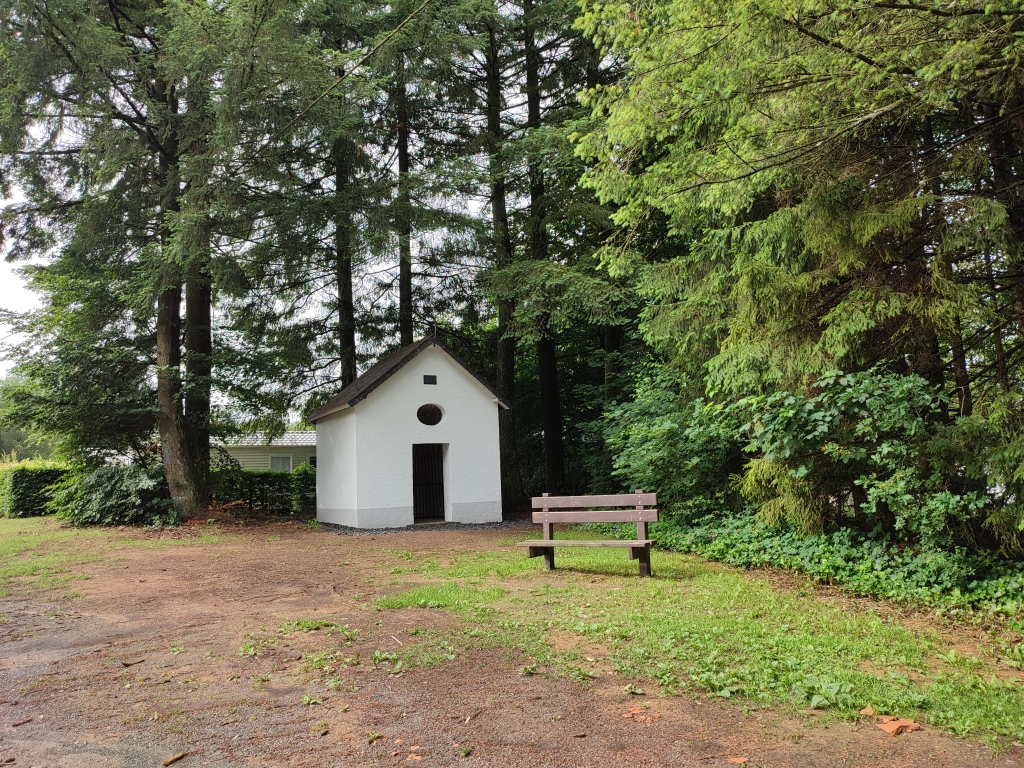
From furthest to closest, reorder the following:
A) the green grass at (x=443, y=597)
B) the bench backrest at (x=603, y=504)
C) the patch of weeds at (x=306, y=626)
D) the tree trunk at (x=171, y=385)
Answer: the tree trunk at (x=171, y=385) < the bench backrest at (x=603, y=504) < the green grass at (x=443, y=597) < the patch of weeds at (x=306, y=626)

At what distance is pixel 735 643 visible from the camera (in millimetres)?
5074

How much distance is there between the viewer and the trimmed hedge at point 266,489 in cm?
1881

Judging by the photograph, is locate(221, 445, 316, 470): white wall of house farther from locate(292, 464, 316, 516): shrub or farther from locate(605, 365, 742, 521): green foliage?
locate(605, 365, 742, 521): green foliage

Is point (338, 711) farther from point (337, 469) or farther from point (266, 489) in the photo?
point (266, 489)

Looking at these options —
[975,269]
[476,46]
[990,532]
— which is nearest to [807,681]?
[990,532]

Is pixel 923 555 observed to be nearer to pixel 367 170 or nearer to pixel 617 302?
pixel 617 302

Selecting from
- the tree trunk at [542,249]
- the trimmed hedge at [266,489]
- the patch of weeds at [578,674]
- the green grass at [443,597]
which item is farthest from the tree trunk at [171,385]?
the patch of weeds at [578,674]

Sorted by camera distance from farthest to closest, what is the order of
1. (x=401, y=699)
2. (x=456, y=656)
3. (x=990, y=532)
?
(x=990, y=532) → (x=456, y=656) → (x=401, y=699)

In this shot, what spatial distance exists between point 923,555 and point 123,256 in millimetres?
17682

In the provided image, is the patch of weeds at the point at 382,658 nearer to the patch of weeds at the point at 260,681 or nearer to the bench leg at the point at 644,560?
the patch of weeds at the point at 260,681

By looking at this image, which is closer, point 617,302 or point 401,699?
point 401,699

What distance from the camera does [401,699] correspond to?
160 inches

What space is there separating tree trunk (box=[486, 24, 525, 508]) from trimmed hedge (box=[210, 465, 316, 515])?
6507 mm

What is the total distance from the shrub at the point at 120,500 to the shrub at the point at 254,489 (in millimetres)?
2035
